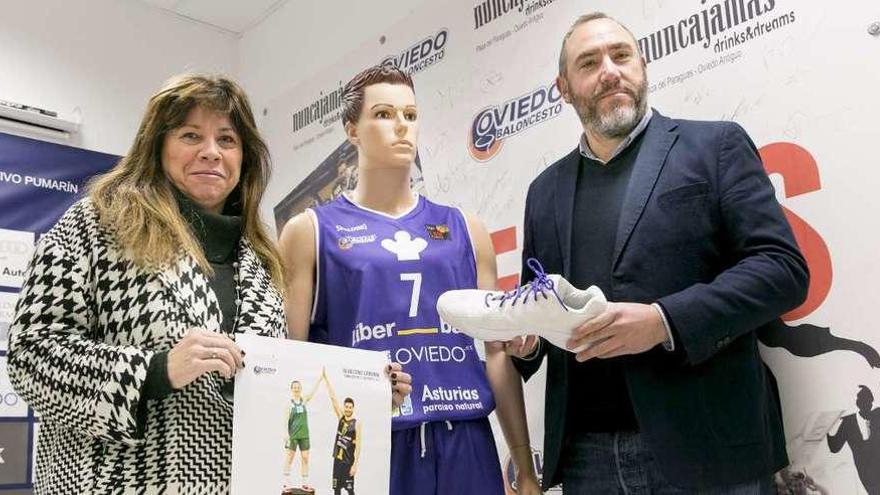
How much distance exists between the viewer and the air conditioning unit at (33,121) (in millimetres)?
3541

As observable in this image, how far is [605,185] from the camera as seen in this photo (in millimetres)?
1758

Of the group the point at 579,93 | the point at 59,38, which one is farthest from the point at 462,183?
the point at 59,38

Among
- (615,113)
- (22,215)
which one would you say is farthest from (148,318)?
(22,215)

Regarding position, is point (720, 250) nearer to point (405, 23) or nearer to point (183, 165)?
point (183, 165)

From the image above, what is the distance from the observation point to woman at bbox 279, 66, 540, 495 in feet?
5.81

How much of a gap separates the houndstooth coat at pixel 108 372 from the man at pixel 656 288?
0.67 m

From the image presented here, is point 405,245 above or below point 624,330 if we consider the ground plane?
above

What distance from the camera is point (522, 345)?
5.54ft

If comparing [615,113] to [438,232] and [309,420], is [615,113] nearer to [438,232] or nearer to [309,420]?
[438,232]

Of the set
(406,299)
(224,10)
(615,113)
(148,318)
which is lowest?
(148,318)

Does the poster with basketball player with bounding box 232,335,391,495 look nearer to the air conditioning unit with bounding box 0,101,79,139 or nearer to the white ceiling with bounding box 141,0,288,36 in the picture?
the air conditioning unit with bounding box 0,101,79,139

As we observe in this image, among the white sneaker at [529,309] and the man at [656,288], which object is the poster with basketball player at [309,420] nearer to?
the white sneaker at [529,309]

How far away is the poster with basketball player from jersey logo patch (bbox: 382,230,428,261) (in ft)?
1.13

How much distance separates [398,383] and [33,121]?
277 centimetres
